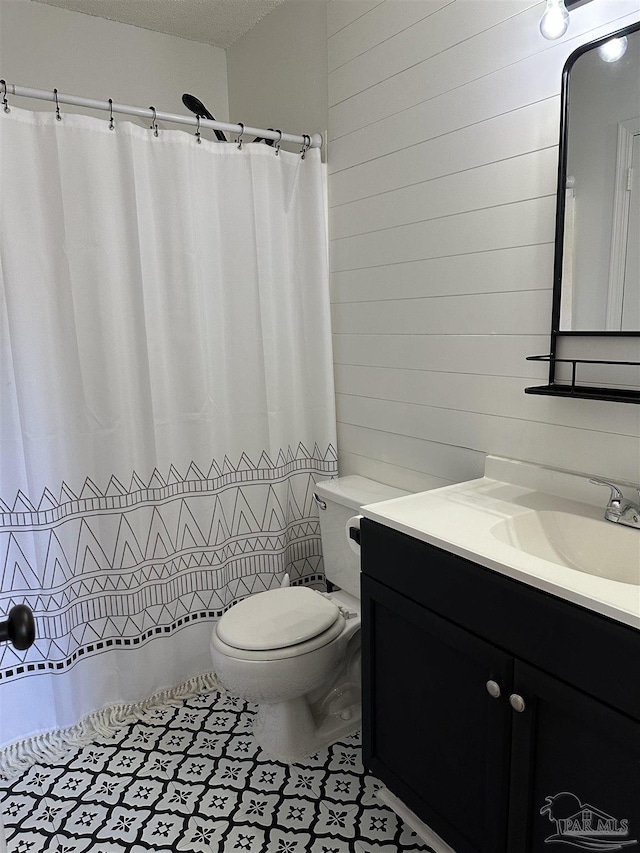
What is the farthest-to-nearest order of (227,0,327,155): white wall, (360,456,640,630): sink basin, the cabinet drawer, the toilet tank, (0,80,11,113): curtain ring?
(227,0,327,155): white wall, the toilet tank, (0,80,11,113): curtain ring, (360,456,640,630): sink basin, the cabinet drawer

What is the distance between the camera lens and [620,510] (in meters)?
1.29

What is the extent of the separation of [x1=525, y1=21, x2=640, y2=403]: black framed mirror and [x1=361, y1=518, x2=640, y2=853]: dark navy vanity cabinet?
1.73ft

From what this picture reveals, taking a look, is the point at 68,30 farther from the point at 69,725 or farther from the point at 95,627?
the point at 69,725

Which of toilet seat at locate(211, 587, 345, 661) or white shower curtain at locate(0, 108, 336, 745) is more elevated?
white shower curtain at locate(0, 108, 336, 745)

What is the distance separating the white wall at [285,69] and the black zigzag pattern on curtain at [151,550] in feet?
4.19

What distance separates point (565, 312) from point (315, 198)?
111 cm

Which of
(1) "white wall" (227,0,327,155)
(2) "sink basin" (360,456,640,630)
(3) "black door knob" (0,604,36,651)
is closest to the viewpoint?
(3) "black door knob" (0,604,36,651)

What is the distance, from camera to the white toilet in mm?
1728

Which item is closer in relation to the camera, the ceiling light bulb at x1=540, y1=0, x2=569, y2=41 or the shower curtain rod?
the ceiling light bulb at x1=540, y1=0, x2=569, y2=41

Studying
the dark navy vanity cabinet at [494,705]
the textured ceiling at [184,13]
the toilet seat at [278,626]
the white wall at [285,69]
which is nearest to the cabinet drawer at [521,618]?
the dark navy vanity cabinet at [494,705]

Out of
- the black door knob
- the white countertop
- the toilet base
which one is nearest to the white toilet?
the toilet base

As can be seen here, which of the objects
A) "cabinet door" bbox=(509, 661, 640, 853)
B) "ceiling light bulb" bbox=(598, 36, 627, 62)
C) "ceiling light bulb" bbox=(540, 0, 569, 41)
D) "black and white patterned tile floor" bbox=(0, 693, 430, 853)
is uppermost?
"ceiling light bulb" bbox=(540, 0, 569, 41)

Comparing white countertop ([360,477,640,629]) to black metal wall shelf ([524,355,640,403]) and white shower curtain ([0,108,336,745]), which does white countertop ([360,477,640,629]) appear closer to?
black metal wall shelf ([524,355,640,403])

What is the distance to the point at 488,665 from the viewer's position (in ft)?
3.81
